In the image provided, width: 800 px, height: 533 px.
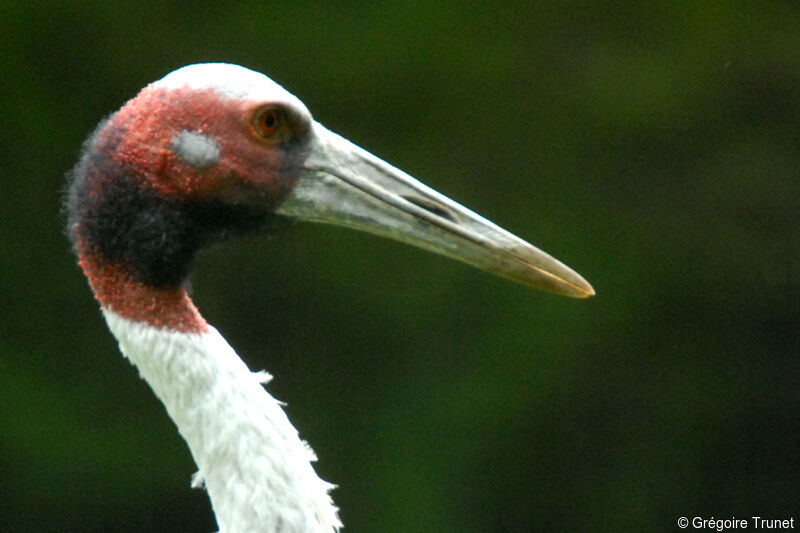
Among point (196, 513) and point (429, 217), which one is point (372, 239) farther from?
point (429, 217)

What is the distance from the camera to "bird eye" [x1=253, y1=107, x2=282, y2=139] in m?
2.39

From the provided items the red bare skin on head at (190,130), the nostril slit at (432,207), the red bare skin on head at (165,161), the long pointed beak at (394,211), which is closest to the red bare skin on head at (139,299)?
the red bare skin on head at (165,161)

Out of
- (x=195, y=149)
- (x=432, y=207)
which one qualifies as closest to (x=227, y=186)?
(x=195, y=149)

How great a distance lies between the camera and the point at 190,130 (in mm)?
2354

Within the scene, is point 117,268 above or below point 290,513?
above

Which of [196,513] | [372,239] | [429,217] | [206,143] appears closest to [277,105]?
[206,143]

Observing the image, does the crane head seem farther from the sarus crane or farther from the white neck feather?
the white neck feather

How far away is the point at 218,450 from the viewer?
233 centimetres

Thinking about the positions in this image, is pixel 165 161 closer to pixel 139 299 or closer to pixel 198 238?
pixel 198 238

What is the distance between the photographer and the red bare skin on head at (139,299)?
2.34m

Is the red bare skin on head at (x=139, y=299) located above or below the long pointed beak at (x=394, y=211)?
below

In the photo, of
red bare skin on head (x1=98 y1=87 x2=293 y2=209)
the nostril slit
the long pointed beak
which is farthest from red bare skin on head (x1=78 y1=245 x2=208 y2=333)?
the nostril slit

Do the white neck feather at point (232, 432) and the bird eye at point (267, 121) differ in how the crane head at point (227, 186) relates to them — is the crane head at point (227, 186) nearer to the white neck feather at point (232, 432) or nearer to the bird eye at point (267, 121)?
the bird eye at point (267, 121)

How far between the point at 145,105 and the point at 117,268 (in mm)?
361
